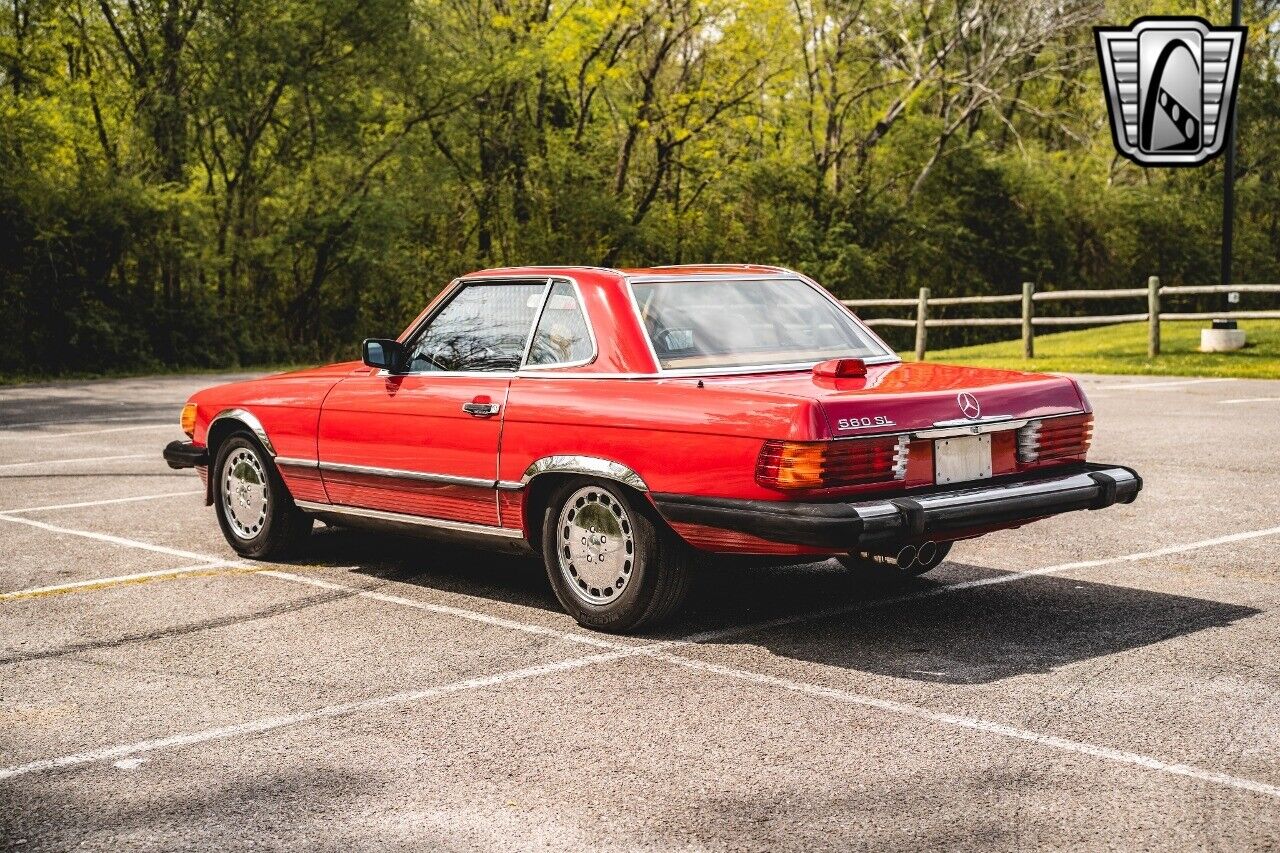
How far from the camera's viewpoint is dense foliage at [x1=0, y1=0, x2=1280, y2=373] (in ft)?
93.8

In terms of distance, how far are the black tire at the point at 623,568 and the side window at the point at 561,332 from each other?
0.59 m

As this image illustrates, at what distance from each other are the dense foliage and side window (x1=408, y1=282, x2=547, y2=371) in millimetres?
21611

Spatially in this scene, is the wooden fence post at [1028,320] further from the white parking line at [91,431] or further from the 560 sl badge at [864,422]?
the 560 sl badge at [864,422]

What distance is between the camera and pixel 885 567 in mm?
7414

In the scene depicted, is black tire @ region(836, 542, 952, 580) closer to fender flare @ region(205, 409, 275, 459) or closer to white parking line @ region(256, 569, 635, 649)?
white parking line @ region(256, 569, 635, 649)

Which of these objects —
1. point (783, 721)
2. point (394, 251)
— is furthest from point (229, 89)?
point (783, 721)

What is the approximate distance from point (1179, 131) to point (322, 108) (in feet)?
59.5

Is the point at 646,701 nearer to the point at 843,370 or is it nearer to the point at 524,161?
the point at 843,370

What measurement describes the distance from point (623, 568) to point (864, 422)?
1.20 metres

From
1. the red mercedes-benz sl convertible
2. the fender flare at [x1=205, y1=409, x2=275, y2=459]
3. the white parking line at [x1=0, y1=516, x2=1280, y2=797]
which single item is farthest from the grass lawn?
the white parking line at [x1=0, y1=516, x2=1280, y2=797]

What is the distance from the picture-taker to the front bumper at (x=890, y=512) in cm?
540

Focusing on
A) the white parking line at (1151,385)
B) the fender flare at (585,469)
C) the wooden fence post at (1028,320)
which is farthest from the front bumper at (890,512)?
the wooden fence post at (1028,320)

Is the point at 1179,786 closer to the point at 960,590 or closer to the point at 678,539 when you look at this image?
the point at 678,539

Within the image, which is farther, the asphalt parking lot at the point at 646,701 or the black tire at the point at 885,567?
the black tire at the point at 885,567
